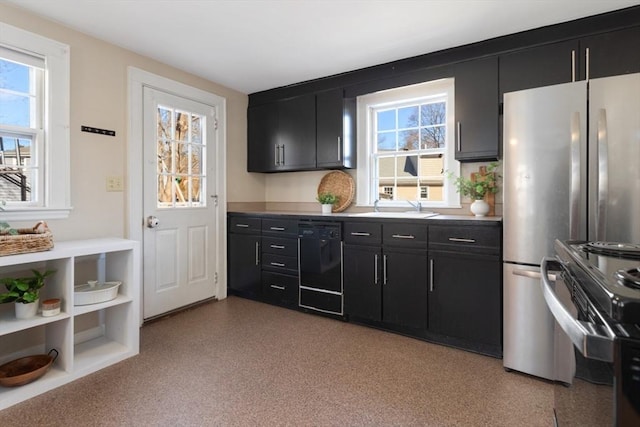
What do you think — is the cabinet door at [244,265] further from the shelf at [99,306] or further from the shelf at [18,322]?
the shelf at [18,322]

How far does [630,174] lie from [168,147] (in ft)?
11.5

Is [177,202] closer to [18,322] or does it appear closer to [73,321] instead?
[73,321]

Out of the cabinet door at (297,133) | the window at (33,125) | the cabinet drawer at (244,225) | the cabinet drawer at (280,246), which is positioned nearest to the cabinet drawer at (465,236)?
the cabinet drawer at (280,246)

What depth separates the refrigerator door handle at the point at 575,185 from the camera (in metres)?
1.91

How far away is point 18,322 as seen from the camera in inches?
77.3

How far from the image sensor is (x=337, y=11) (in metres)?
2.30

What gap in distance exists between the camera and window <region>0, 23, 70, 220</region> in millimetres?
2252

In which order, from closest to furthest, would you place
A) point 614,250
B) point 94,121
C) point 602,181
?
point 614,250 < point 602,181 < point 94,121

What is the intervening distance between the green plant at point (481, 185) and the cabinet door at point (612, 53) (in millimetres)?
885

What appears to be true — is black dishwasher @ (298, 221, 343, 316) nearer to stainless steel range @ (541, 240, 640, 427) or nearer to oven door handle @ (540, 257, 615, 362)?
stainless steel range @ (541, 240, 640, 427)

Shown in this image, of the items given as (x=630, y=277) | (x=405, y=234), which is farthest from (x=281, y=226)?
(x=630, y=277)

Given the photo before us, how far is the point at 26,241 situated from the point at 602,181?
3.28 metres

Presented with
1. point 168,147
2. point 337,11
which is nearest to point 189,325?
point 168,147

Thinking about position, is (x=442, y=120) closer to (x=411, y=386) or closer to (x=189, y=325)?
(x=411, y=386)
